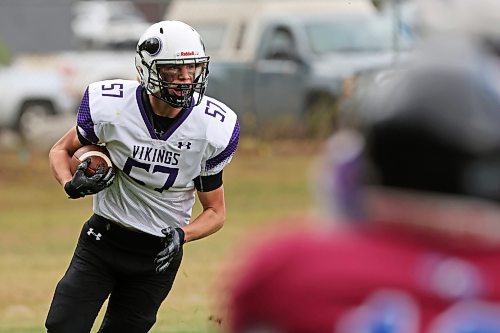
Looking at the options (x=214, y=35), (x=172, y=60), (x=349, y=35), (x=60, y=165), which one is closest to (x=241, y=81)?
(x=214, y=35)

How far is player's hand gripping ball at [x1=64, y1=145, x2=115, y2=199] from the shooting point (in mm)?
5504

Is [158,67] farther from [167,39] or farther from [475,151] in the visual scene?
[475,151]

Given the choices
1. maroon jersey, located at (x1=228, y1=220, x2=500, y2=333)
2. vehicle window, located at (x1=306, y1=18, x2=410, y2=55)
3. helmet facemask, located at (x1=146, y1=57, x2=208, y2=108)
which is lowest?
vehicle window, located at (x1=306, y1=18, x2=410, y2=55)

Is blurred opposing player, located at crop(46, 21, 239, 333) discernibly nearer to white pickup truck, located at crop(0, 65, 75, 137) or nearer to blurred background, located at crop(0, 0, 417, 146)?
blurred background, located at crop(0, 0, 417, 146)

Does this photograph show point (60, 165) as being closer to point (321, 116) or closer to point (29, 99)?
point (321, 116)

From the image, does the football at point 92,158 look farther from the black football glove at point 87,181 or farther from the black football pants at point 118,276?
the black football pants at point 118,276

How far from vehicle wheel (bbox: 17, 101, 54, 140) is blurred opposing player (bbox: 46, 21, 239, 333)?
1345cm

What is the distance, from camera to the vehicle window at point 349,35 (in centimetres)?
1806

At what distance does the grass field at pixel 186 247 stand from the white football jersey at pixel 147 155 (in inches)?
77.5

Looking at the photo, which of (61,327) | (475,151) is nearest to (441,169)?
(475,151)

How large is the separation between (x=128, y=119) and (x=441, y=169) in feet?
12.9

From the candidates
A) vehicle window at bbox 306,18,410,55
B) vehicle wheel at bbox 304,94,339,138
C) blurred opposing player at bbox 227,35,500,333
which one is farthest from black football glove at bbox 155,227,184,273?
vehicle window at bbox 306,18,410,55

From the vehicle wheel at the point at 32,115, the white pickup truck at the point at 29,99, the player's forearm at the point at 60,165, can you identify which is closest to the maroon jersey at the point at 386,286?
the player's forearm at the point at 60,165

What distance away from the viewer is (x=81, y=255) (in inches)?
221
